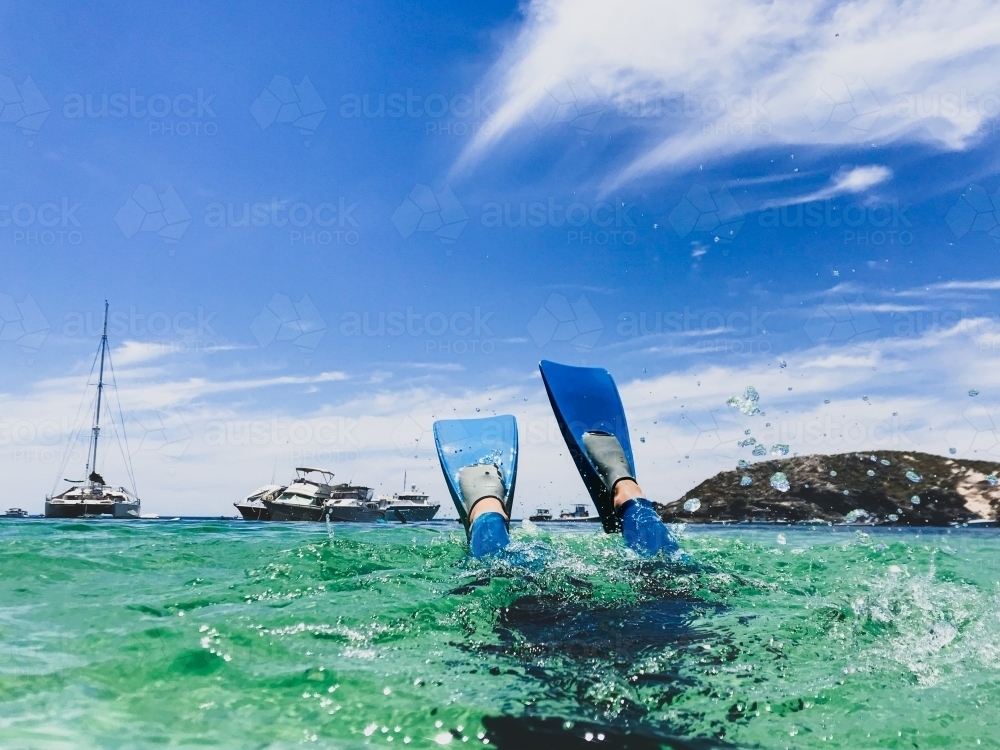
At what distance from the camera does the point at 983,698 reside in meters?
3.08

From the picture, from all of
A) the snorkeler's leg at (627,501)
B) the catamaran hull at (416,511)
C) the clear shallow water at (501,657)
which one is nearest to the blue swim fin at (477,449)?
the snorkeler's leg at (627,501)

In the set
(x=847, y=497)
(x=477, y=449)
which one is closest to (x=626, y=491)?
(x=477, y=449)

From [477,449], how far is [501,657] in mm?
5857

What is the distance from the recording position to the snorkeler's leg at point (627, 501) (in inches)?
264

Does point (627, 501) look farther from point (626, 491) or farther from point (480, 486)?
point (480, 486)

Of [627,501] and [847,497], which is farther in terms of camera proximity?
[847,497]

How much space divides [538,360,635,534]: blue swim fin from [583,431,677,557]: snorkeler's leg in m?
0.15

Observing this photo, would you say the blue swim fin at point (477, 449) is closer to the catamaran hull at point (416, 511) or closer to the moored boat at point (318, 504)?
the moored boat at point (318, 504)

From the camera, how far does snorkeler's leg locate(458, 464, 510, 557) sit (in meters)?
6.65

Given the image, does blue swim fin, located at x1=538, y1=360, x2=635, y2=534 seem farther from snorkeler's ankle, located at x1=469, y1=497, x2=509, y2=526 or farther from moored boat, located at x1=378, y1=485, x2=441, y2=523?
moored boat, located at x1=378, y1=485, x2=441, y2=523

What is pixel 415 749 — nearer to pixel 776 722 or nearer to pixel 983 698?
pixel 776 722

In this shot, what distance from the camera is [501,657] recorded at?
11.9 feet

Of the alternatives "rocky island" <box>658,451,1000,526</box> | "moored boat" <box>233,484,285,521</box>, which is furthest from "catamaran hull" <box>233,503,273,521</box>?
"rocky island" <box>658,451,1000,526</box>

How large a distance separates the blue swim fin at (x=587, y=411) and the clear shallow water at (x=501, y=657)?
2439 mm
